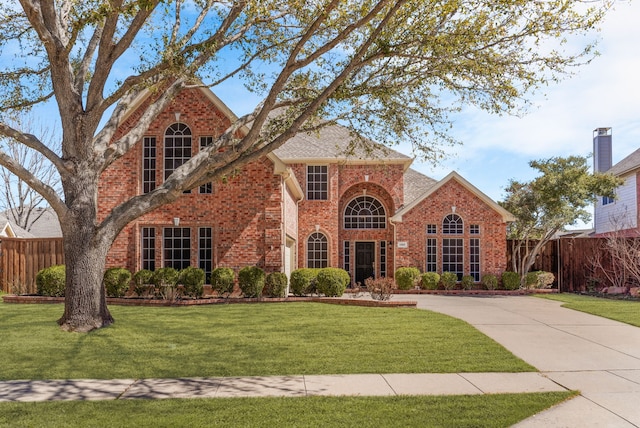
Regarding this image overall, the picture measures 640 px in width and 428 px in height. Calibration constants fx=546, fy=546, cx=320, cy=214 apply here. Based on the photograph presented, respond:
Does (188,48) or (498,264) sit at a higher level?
(188,48)

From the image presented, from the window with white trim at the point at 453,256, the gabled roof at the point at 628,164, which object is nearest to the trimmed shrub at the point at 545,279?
the window with white trim at the point at 453,256

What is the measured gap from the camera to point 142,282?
17953 millimetres

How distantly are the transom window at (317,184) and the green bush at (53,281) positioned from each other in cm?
1133

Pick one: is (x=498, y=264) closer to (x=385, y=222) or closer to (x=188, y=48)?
(x=385, y=222)

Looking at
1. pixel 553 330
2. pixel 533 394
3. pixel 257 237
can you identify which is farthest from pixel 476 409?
pixel 257 237

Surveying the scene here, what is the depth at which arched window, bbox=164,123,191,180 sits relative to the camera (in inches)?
753

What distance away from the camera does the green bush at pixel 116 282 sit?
1758cm

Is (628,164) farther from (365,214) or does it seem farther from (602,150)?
(365,214)

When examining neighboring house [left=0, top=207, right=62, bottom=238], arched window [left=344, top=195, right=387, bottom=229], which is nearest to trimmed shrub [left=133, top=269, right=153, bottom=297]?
arched window [left=344, top=195, right=387, bottom=229]

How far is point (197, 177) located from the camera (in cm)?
1209

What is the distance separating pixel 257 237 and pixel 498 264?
11.5m

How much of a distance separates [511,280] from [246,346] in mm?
16162

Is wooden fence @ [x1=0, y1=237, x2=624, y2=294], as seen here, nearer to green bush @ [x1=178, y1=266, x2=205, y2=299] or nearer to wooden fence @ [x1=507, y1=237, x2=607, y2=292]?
wooden fence @ [x1=507, y1=237, x2=607, y2=292]

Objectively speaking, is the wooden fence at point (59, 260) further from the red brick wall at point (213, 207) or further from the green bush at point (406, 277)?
the green bush at point (406, 277)
